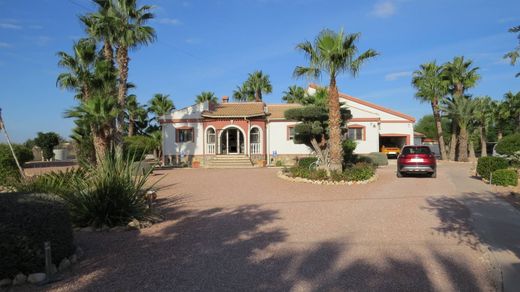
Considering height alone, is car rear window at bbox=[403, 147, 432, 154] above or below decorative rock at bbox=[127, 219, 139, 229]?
above

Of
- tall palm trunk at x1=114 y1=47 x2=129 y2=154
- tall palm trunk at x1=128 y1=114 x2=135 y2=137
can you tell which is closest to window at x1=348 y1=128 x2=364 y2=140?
tall palm trunk at x1=114 y1=47 x2=129 y2=154

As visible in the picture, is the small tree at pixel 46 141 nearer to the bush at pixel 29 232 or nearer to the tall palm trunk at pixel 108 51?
the tall palm trunk at pixel 108 51

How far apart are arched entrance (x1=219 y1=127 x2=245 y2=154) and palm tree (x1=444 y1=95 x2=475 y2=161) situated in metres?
18.4

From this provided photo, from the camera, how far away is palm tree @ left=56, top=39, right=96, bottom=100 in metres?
22.1

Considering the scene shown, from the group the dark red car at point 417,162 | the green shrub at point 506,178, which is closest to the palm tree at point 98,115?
the dark red car at point 417,162

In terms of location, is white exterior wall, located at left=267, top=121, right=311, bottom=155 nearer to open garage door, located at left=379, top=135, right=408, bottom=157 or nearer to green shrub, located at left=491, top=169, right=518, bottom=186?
open garage door, located at left=379, top=135, right=408, bottom=157

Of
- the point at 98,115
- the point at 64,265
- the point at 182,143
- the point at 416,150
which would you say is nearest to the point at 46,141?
the point at 182,143

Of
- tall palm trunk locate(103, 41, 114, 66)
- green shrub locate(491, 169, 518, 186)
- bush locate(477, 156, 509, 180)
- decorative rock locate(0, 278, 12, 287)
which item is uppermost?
tall palm trunk locate(103, 41, 114, 66)

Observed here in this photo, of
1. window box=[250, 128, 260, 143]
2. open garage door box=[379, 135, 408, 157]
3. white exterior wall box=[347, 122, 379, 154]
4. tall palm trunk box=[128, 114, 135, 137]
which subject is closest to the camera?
window box=[250, 128, 260, 143]

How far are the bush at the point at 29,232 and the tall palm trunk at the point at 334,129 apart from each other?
1297 cm

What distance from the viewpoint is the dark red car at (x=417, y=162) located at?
18.2 meters

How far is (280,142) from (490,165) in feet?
55.9

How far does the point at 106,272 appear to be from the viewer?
5.24 metres

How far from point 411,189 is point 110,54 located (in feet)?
57.1
